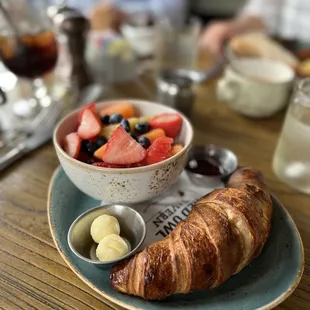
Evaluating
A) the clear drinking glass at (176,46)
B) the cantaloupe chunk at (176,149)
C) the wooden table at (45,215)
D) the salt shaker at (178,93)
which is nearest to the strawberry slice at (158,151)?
the cantaloupe chunk at (176,149)

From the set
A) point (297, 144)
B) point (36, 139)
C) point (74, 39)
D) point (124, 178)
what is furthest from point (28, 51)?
point (297, 144)

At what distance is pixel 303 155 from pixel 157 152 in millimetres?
378

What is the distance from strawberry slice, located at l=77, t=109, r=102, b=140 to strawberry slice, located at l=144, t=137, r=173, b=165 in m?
0.13

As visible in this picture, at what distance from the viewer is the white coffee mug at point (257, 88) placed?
1.12 metres

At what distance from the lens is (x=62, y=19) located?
1.18 meters

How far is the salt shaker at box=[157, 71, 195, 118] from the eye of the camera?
44.2 inches

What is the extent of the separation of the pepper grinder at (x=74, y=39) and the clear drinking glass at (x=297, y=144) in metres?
0.72

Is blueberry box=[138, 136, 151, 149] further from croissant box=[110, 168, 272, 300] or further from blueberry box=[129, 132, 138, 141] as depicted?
croissant box=[110, 168, 272, 300]

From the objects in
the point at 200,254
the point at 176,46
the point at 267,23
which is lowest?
the point at 267,23

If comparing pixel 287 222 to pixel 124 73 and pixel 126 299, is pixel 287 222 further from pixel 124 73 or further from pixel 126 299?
pixel 124 73

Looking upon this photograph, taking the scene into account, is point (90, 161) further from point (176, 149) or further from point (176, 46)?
point (176, 46)

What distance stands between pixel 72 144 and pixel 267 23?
1659 millimetres

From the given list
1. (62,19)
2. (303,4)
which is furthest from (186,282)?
(303,4)

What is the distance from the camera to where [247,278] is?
63 centimetres
